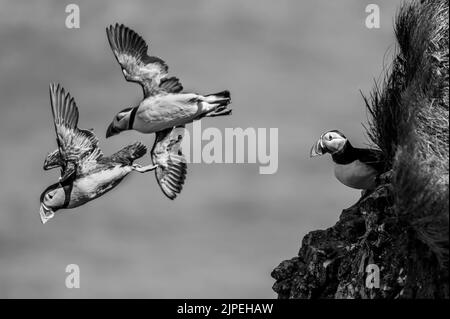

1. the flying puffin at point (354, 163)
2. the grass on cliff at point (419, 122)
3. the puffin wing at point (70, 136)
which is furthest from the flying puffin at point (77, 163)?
the flying puffin at point (354, 163)

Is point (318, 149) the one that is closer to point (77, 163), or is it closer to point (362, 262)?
point (362, 262)

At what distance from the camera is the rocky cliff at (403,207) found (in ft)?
40.4

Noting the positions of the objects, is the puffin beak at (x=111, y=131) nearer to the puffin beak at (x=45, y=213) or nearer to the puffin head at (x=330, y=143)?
the puffin beak at (x=45, y=213)

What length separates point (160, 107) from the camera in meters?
10.0

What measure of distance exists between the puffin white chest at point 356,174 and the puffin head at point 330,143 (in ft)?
1.18

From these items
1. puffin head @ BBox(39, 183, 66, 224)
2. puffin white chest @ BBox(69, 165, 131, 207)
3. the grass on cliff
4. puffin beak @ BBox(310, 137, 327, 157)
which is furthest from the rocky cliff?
puffin head @ BBox(39, 183, 66, 224)

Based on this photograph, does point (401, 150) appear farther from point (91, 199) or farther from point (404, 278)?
point (91, 199)

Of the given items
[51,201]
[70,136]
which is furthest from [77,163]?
[51,201]

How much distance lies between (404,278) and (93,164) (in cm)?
498

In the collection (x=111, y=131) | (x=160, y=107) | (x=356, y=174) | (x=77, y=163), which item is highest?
(x=356, y=174)

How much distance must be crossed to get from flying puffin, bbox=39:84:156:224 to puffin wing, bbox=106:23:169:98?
69cm

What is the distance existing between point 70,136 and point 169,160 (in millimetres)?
1156
